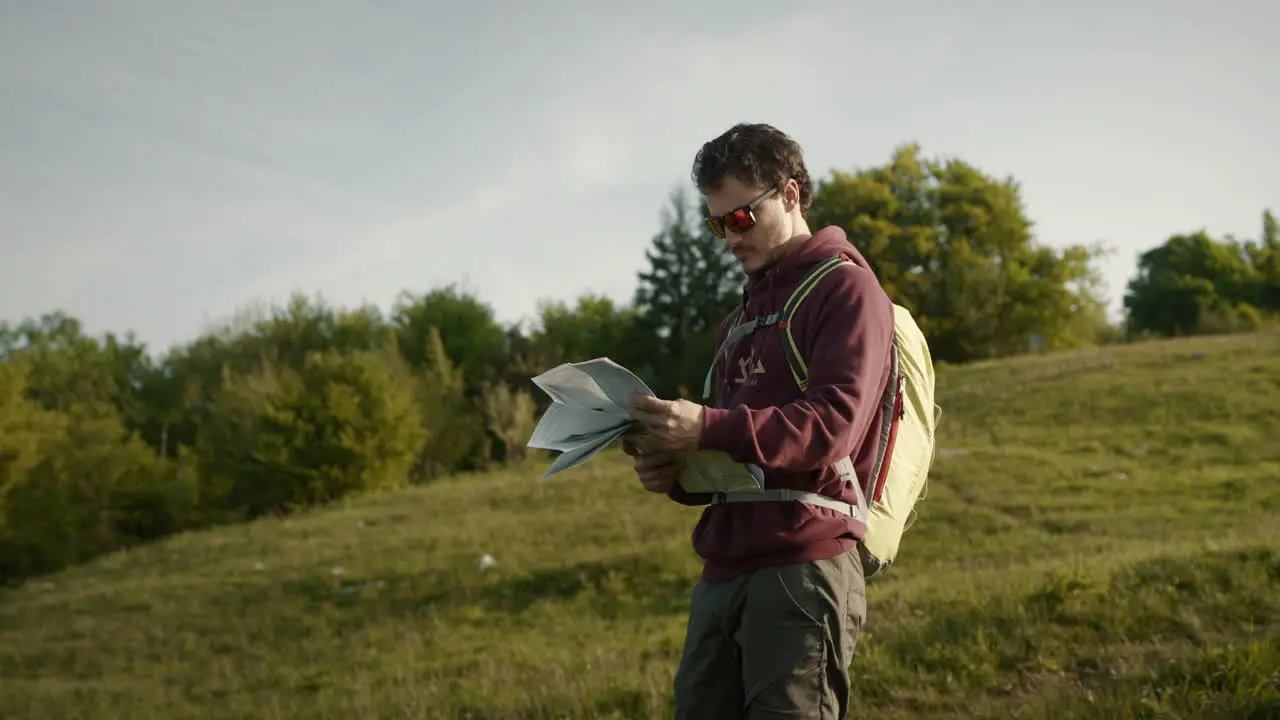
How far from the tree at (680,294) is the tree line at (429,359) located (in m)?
0.12

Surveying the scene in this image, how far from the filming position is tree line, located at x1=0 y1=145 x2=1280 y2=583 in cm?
4091

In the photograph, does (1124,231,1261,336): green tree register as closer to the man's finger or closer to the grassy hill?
the grassy hill

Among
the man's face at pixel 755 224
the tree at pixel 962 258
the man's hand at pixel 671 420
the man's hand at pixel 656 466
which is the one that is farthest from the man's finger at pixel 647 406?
the tree at pixel 962 258

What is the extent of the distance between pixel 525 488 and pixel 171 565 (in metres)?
9.21

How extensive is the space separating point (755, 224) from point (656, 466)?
0.76 m

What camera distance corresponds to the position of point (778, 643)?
2.69 m

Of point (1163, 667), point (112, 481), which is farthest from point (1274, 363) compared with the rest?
point (112, 481)

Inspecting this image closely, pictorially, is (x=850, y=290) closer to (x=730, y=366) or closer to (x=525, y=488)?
(x=730, y=366)

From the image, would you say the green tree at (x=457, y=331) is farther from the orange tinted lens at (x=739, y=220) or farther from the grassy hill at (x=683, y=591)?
the orange tinted lens at (x=739, y=220)

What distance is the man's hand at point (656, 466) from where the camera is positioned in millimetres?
2857

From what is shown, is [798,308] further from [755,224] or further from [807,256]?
[755,224]

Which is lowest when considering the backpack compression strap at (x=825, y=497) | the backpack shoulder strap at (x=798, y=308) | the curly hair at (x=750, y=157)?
the backpack compression strap at (x=825, y=497)

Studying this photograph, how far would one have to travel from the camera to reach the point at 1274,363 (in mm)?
27562

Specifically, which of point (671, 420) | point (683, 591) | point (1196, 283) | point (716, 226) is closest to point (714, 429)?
point (671, 420)
